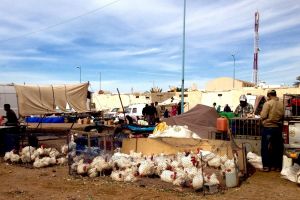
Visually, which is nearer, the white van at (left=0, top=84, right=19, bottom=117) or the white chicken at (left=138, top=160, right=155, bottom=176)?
the white chicken at (left=138, top=160, right=155, bottom=176)

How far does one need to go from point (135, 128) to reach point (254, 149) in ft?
16.5

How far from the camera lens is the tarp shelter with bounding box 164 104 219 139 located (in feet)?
40.0

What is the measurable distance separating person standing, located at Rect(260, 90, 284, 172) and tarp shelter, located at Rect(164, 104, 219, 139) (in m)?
2.36

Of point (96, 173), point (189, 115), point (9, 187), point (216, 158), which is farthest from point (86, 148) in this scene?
point (189, 115)

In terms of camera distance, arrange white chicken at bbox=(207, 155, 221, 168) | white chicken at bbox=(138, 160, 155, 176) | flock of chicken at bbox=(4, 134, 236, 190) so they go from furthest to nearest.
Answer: white chicken at bbox=(207, 155, 221, 168) → white chicken at bbox=(138, 160, 155, 176) → flock of chicken at bbox=(4, 134, 236, 190)

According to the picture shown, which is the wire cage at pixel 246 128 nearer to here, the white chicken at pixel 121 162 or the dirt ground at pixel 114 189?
the dirt ground at pixel 114 189

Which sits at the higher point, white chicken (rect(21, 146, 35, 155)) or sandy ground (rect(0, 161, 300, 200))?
white chicken (rect(21, 146, 35, 155))

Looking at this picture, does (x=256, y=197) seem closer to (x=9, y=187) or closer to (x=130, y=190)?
(x=130, y=190)

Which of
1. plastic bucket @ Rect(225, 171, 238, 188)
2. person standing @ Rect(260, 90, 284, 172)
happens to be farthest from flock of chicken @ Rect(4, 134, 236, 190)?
person standing @ Rect(260, 90, 284, 172)

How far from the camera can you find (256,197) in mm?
7414

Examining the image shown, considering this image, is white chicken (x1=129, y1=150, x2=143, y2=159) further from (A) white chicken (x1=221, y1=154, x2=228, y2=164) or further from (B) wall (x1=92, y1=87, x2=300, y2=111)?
(B) wall (x1=92, y1=87, x2=300, y2=111)

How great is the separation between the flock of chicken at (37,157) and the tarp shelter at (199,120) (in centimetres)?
366

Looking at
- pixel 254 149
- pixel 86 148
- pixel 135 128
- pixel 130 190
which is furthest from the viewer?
pixel 135 128

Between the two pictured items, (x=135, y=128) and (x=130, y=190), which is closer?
(x=130, y=190)
